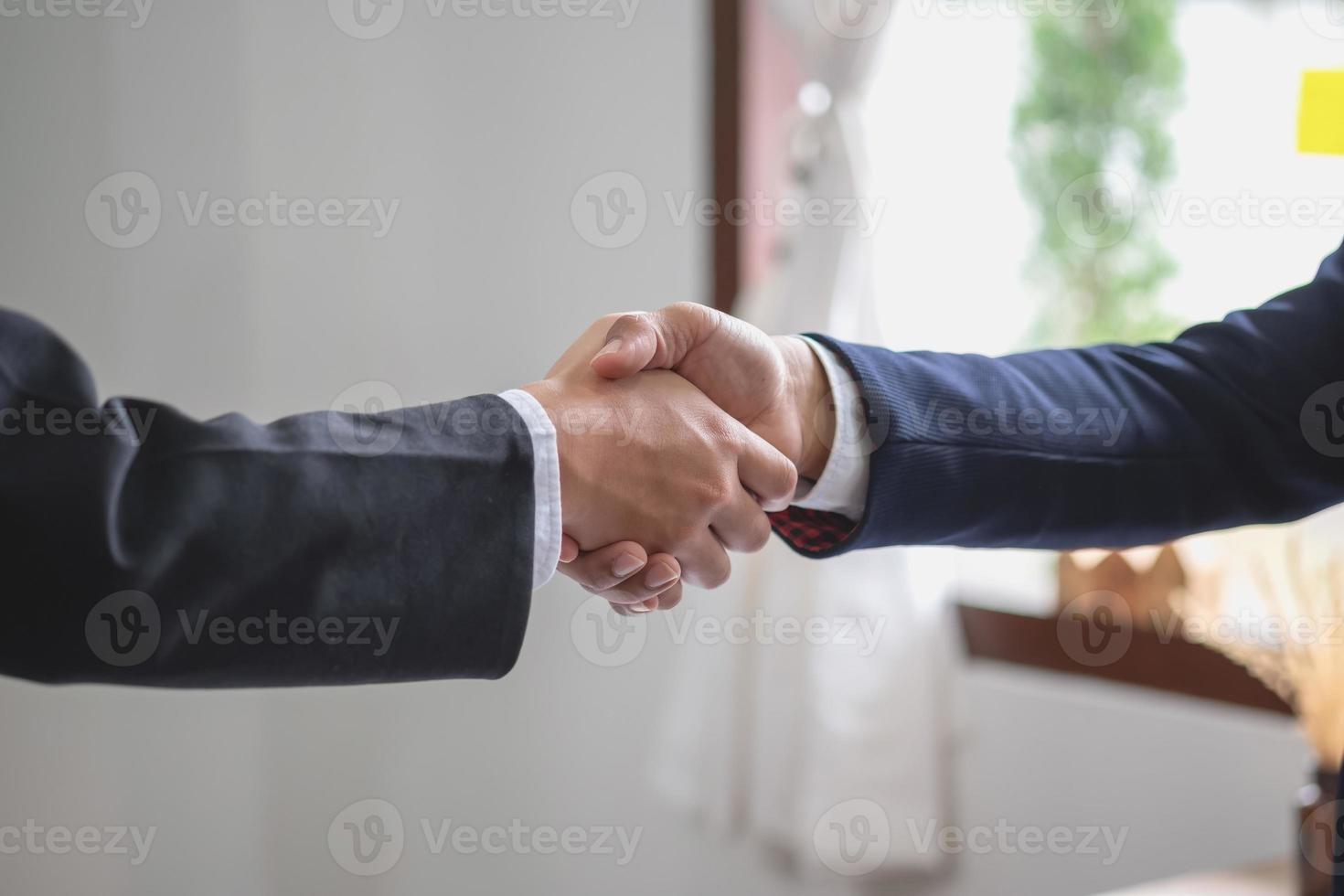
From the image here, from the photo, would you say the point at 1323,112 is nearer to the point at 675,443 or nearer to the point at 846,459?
the point at 846,459

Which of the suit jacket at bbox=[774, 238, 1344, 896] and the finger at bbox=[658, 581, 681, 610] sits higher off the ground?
the suit jacket at bbox=[774, 238, 1344, 896]

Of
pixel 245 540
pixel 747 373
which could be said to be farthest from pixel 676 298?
pixel 245 540

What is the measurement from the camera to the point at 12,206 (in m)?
1.93

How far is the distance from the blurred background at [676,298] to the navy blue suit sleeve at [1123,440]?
23.7 inches

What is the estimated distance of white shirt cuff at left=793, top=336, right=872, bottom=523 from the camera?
1.11m

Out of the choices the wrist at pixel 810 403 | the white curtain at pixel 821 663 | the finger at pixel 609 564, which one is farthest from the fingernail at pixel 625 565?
the white curtain at pixel 821 663

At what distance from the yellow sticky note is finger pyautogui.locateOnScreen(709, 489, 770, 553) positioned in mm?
705

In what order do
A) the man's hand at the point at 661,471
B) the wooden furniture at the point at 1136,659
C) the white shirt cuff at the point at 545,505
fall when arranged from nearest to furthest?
1. the white shirt cuff at the point at 545,505
2. the man's hand at the point at 661,471
3. the wooden furniture at the point at 1136,659

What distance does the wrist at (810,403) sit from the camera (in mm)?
1154

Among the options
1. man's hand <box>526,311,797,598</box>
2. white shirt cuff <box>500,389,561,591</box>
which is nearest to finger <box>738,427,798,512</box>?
man's hand <box>526,311,797,598</box>

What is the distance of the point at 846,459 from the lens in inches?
43.6

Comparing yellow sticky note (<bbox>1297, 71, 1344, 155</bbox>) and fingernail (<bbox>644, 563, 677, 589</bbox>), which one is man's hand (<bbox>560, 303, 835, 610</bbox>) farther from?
yellow sticky note (<bbox>1297, 71, 1344, 155</bbox>)

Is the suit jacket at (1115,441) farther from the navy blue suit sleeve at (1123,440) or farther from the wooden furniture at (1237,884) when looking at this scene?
the wooden furniture at (1237,884)

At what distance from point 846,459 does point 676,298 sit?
1467 millimetres
